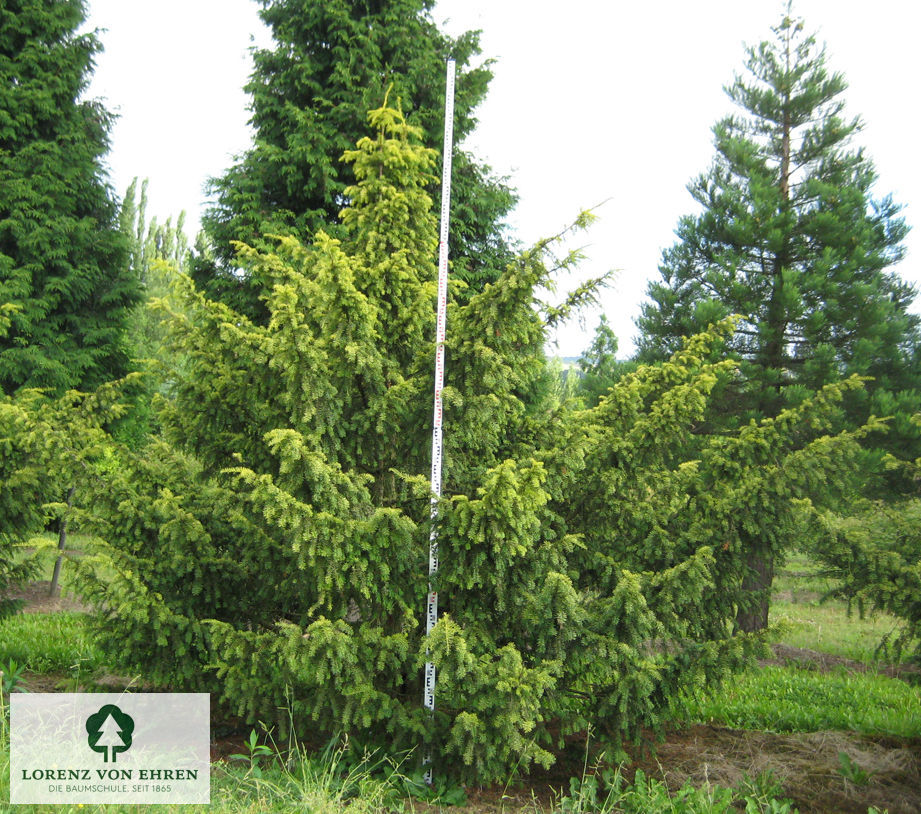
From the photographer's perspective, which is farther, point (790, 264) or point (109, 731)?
point (790, 264)

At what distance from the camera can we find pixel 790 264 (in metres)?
9.73

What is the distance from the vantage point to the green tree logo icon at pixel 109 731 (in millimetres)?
4324

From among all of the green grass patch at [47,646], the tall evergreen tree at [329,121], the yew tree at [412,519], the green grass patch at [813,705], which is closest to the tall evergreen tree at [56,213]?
the tall evergreen tree at [329,121]

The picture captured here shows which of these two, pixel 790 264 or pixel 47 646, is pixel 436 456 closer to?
pixel 47 646

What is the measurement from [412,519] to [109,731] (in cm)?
227

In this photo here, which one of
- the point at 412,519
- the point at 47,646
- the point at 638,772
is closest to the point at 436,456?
the point at 412,519

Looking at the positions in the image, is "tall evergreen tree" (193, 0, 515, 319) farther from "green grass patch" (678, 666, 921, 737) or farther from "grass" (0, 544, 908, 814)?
"green grass patch" (678, 666, 921, 737)

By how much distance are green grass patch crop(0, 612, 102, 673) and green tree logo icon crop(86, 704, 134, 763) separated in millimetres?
1920

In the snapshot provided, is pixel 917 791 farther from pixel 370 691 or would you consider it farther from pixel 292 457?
pixel 292 457

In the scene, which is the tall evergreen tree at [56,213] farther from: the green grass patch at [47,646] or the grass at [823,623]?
the grass at [823,623]

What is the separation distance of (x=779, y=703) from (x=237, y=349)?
5.78m

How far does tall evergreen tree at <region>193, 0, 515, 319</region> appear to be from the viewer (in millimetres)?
9383

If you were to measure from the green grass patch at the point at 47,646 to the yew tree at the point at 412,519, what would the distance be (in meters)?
2.56

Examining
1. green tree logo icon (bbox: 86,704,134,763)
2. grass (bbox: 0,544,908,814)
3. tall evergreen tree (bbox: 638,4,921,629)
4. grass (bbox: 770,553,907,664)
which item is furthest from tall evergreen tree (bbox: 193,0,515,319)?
grass (bbox: 770,553,907,664)
